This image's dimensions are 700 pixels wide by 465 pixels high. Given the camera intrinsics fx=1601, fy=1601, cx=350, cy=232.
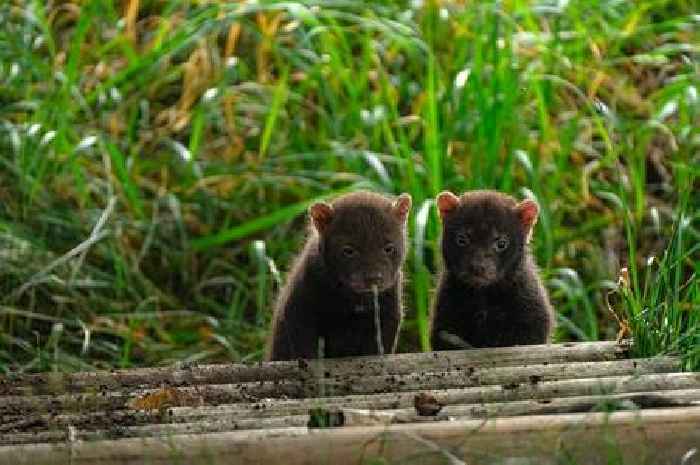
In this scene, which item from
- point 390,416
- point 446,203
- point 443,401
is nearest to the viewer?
point 390,416

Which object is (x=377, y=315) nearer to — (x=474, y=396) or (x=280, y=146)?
(x=474, y=396)

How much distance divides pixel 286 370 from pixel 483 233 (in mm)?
1327

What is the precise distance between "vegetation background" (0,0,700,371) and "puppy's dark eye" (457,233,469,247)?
701 mm

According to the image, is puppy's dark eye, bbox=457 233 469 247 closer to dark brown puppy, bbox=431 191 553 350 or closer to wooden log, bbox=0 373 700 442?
dark brown puppy, bbox=431 191 553 350

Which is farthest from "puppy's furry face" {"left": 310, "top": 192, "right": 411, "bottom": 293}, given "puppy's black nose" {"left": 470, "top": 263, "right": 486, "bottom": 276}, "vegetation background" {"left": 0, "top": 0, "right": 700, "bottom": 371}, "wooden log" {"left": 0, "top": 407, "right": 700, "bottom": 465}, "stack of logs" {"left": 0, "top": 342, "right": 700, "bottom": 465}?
"wooden log" {"left": 0, "top": 407, "right": 700, "bottom": 465}

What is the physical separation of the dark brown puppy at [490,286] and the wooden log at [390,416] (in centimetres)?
193

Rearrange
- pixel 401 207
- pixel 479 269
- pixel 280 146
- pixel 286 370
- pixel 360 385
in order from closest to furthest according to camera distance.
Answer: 1. pixel 360 385
2. pixel 286 370
3. pixel 479 269
4. pixel 401 207
5. pixel 280 146

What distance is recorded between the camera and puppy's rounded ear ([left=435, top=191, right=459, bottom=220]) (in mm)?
6594

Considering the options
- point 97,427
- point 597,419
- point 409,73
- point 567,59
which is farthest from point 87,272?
point 597,419

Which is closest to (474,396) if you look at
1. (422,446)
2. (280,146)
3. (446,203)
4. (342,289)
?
(422,446)

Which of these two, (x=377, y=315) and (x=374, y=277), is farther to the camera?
(x=374, y=277)

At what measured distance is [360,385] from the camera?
5.14 metres

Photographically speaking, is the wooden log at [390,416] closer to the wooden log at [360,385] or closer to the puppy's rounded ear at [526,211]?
the wooden log at [360,385]

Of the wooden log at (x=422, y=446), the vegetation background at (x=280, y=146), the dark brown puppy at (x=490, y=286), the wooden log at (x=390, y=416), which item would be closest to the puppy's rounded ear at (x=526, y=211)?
the dark brown puppy at (x=490, y=286)
